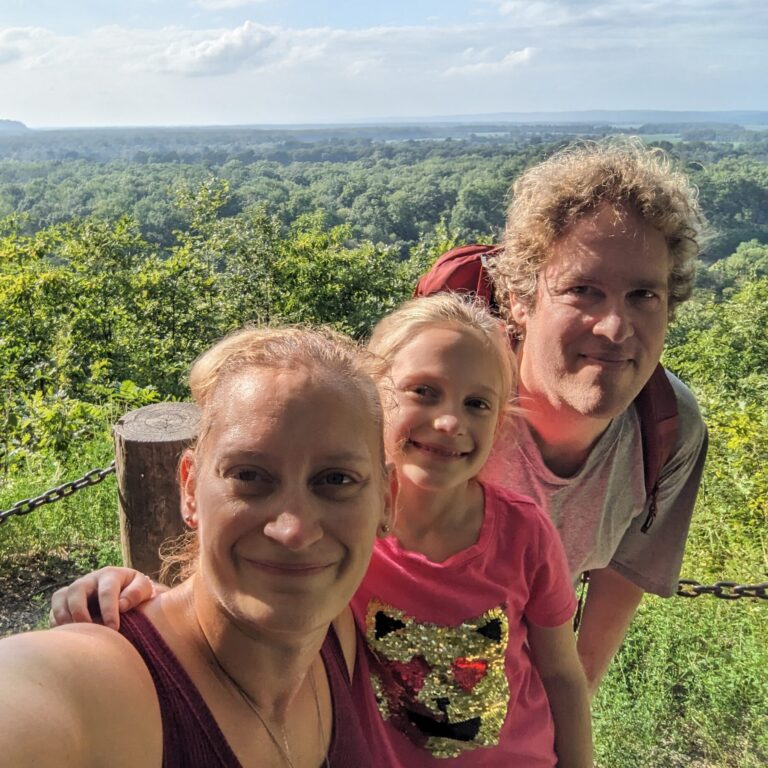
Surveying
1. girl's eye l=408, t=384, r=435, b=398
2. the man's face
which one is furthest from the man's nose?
girl's eye l=408, t=384, r=435, b=398

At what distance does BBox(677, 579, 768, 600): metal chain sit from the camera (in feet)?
9.85

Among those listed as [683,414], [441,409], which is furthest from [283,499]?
[683,414]

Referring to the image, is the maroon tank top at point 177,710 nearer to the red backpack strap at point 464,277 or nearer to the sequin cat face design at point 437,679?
the sequin cat face design at point 437,679

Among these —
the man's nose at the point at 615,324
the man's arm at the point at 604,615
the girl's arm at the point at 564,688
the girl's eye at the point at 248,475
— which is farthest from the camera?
the man's arm at the point at 604,615

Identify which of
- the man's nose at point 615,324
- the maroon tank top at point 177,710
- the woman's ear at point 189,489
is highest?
the man's nose at point 615,324

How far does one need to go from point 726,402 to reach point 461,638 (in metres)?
11.0

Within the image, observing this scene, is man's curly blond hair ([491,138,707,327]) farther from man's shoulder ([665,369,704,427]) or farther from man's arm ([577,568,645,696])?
man's arm ([577,568,645,696])

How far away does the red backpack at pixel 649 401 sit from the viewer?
7.05 feet

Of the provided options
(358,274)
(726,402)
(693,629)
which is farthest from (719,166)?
(693,629)

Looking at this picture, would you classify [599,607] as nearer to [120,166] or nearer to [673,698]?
[673,698]

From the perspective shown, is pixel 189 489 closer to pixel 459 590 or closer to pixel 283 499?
pixel 283 499

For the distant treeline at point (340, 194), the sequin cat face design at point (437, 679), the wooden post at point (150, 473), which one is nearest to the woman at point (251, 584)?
the sequin cat face design at point (437, 679)

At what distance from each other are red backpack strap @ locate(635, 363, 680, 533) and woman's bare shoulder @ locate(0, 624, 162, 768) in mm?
1601

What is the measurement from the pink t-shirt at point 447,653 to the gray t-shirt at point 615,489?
471mm
